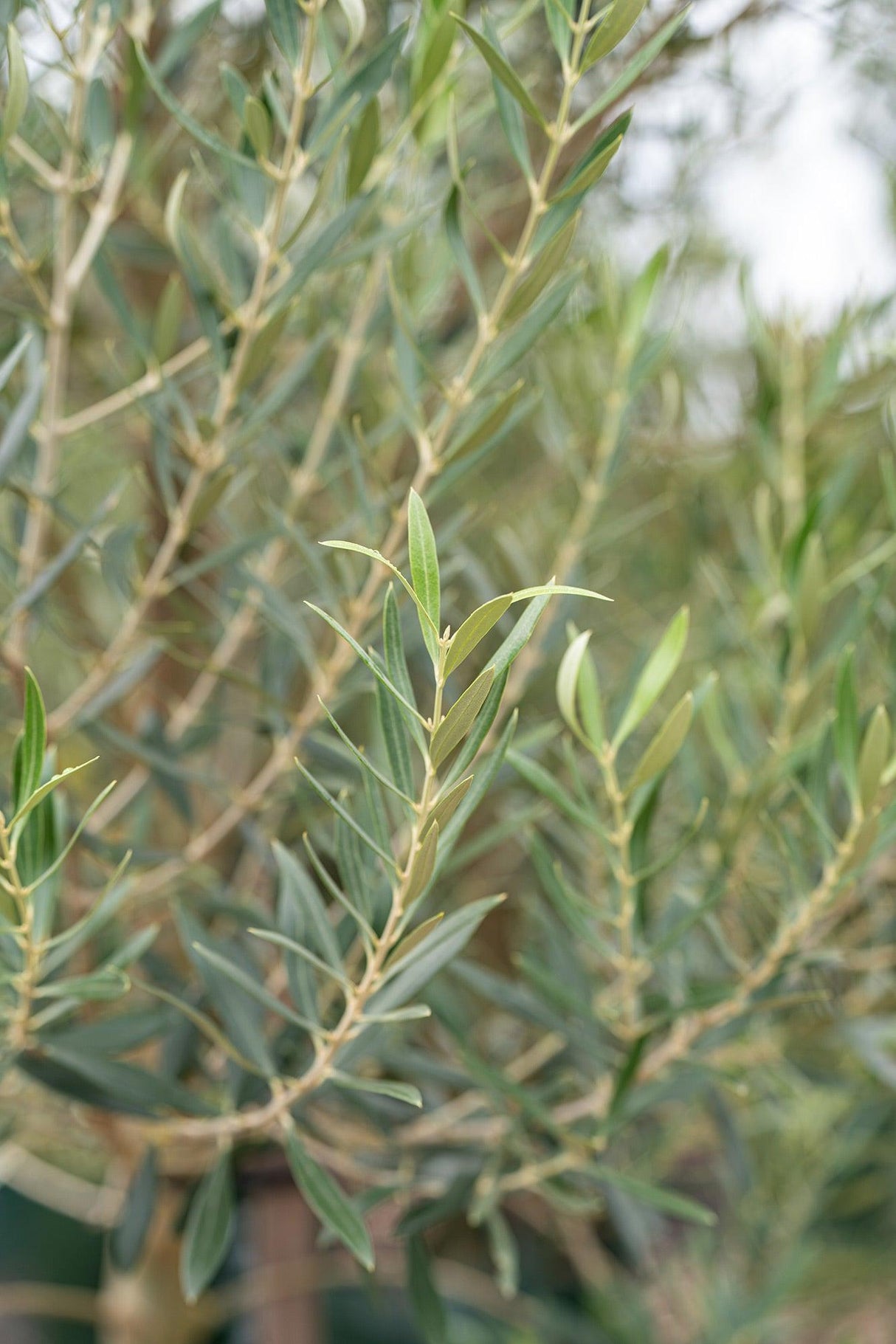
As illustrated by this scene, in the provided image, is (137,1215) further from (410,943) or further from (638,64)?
(638,64)

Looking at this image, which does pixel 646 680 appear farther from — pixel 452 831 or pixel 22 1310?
pixel 22 1310

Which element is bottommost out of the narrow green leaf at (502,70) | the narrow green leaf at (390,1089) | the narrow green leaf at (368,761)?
the narrow green leaf at (390,1089)

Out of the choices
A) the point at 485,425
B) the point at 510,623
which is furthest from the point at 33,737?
the point at 510,623

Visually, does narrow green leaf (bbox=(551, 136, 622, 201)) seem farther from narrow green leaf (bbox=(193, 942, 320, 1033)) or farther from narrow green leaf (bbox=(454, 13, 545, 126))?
narrow green leaf (bbox=(193, 942, 320, 1033))

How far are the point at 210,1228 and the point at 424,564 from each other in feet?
0.77

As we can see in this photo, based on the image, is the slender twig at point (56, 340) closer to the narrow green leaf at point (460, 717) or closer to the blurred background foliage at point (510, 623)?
the blurred background foliage at point (510, 623)

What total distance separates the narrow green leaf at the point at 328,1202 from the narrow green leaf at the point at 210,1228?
0.05 metres

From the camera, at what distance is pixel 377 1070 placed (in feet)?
1.29

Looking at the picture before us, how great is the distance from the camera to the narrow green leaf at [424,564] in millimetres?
171

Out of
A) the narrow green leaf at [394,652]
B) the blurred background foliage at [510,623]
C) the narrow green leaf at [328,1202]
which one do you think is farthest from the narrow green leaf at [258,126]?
the narrow green leaf at [328,1202]

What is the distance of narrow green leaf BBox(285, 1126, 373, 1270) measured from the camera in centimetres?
26

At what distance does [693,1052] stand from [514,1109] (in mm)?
62

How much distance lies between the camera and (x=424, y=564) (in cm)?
17

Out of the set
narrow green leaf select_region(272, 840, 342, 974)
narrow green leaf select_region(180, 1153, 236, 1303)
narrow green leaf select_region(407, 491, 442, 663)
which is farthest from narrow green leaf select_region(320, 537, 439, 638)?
narrow green leaf select_region(180, 1153, 236, 1303)
